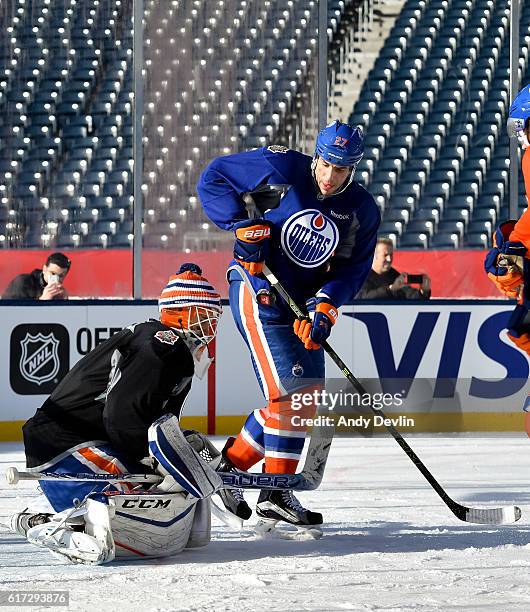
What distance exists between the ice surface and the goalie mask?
601mm

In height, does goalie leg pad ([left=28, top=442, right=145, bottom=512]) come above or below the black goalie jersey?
below

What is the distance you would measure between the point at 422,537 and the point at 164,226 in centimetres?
386

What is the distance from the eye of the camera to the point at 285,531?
4.05 m

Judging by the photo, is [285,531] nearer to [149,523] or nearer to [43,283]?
[149,523]

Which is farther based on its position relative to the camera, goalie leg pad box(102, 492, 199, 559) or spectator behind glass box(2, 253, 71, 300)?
spectator behind glass box(2, 253, 71, 300)

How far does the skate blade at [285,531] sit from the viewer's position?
13.0 ft

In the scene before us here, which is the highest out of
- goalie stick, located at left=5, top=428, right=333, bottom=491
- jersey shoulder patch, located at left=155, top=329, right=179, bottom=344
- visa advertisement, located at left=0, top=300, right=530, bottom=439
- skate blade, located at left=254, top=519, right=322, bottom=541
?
jersey shoulder patch, located at left=155, top=329, right=179, bottom=344

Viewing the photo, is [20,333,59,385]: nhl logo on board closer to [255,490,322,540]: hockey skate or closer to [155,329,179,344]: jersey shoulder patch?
[255,490,322,540]: hockey skate

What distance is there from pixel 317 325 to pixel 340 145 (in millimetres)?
568

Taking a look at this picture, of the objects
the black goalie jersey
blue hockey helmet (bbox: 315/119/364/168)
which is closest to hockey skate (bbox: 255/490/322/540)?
the black goalie jersey

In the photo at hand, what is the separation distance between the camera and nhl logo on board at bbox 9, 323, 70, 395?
6871mm

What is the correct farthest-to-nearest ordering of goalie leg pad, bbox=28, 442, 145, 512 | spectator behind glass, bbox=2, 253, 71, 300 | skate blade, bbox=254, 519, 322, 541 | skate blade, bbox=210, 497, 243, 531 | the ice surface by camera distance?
spectator behind glass, bbox=2, 253, 71, 300 < skate blade, bbox=210, 497, 243, 531 < skate blade, bbox=254, 519, 322, 541 < goalie leg pad, bbox=28, 442, 145, 512 < the ice surface

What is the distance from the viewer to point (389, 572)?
134 inches

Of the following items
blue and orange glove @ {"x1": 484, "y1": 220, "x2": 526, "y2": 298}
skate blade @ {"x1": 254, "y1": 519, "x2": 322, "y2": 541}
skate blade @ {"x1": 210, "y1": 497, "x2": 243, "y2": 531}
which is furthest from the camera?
blue and orange glove @ {"x1": 484, "y1": 220, "x2": 526, "y2": 298}
